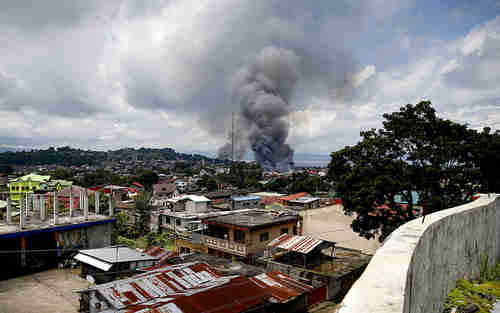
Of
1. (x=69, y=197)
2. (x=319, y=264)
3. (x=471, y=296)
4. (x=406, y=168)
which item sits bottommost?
(x=319, y=264)

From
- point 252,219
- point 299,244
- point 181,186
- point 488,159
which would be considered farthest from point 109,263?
point 181,186

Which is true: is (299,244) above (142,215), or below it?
above

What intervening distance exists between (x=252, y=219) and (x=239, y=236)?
170 cm

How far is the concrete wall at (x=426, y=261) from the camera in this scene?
1.93 meters

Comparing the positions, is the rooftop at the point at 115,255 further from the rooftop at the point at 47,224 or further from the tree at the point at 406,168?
the tree at the point at 406,168

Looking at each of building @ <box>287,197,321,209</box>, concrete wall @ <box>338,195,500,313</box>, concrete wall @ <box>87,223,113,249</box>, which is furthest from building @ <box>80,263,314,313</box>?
building @ <box>287,197,321,209</box>

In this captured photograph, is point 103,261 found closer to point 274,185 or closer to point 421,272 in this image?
point 421,272

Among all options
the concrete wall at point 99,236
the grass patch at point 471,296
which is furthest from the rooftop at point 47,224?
the grass patch at point 471,296

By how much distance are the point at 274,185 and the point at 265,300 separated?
5143 centimetres

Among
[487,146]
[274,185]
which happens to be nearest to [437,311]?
[487,146]

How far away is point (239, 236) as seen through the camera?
1781 cm

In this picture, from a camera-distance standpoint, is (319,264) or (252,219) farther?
(252,219)

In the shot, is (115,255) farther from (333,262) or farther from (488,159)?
(488,159)

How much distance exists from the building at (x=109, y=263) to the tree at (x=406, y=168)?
9.05 m
